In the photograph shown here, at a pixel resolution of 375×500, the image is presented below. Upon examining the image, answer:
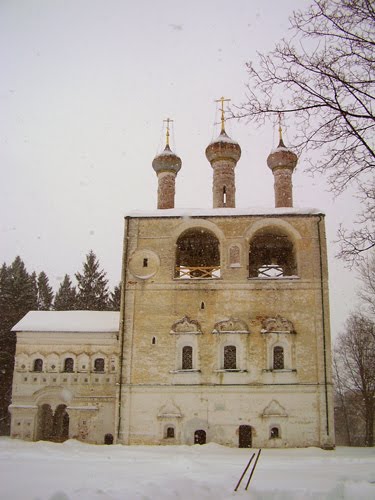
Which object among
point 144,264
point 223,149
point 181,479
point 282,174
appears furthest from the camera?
point 282,174

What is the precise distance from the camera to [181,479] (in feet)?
29.8

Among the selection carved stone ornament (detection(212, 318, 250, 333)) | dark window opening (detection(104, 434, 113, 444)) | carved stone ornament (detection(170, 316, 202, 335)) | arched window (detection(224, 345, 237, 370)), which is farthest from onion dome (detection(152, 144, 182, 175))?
dark window opening (detection(104, 434, 113, 444))

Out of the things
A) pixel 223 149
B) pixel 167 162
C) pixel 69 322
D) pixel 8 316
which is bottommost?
pixel 69 322

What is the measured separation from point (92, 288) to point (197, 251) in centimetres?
1880

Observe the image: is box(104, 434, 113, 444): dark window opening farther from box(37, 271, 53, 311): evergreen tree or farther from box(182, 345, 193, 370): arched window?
box(37, 271, 53, 311): evergreen tree

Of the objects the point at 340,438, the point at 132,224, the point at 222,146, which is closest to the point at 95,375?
the point at 132,224

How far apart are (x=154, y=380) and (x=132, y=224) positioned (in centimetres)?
586

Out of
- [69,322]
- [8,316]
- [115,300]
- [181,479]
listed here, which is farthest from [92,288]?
[181,479]

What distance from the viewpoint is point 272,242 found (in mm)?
22188

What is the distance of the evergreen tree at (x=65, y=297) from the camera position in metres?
38.4

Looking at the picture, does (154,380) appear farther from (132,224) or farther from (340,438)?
(340,438)

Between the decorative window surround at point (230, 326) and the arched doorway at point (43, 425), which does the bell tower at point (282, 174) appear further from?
the arched doorway at point (43, 425)

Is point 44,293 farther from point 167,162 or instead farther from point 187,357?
point 187,357

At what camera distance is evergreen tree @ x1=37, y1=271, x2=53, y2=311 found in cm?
3927
